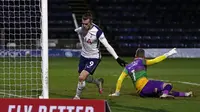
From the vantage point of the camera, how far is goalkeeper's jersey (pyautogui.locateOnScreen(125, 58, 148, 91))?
12430 mm

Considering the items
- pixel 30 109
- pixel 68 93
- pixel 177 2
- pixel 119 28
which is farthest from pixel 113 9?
pixel 30 109

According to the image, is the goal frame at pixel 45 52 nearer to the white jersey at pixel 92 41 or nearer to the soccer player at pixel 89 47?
the soccer player at pixel 89 47

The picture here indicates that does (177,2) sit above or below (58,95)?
above

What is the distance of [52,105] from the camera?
6457mm

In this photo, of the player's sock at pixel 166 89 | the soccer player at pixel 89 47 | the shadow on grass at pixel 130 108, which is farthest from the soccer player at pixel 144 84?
the shadow on grass at pixel 130 108

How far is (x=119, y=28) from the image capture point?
3956cm

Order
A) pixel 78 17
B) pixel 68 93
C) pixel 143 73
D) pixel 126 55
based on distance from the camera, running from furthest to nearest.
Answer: pixel 78 17
pixel 126 55
pixel 68 93
pixel 143 73

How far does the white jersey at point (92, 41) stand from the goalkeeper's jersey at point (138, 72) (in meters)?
1.03

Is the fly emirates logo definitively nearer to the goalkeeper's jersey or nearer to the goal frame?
the goal frame

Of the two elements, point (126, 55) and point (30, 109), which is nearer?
point (30, 109)

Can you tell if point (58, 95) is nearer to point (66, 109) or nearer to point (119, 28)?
point (66, 109)

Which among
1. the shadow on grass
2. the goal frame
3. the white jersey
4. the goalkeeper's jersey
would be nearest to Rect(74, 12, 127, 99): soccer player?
the white jersey

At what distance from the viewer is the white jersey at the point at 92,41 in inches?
461

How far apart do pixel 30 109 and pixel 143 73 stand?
628 cm
